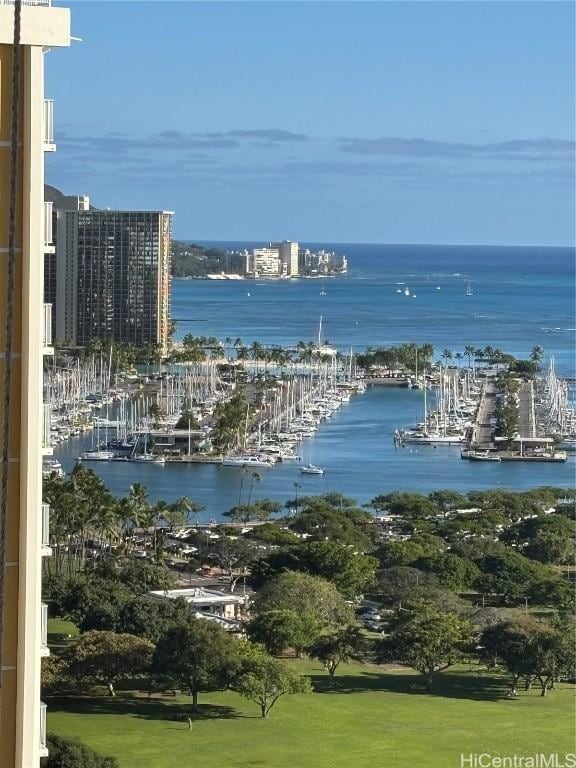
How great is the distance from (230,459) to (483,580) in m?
10.6

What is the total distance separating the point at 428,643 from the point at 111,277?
32.4 m

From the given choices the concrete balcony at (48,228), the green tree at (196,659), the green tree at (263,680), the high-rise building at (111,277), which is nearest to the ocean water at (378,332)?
the high-rise building at (111,277)

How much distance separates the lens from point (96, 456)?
78.3ft

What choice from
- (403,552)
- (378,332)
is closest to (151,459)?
(403,552)

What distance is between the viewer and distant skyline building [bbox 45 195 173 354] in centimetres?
4156

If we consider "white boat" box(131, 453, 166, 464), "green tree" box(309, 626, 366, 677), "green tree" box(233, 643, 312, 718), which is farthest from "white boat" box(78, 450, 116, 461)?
"green tree" box(233, 643, 312, 718)

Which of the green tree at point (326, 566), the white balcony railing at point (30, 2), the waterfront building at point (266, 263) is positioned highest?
the waterfront building at point (266, 263)

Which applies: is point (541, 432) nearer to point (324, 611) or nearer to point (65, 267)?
point (324, 611)

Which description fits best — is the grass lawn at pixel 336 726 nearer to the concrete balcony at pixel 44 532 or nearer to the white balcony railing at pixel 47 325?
the concrete balcony at pixel 44 532

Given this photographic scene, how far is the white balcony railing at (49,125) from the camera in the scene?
2307mm

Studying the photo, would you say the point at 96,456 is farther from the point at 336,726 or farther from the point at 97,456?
the point at 336,726

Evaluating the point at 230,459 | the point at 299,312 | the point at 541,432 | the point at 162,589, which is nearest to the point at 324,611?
the point at 162,589

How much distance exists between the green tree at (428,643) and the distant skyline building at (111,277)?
30.3m

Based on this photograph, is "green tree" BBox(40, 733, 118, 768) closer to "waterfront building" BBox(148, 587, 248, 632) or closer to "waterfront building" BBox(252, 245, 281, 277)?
"waterfront building" BBox(148, 587, 248, 632)
